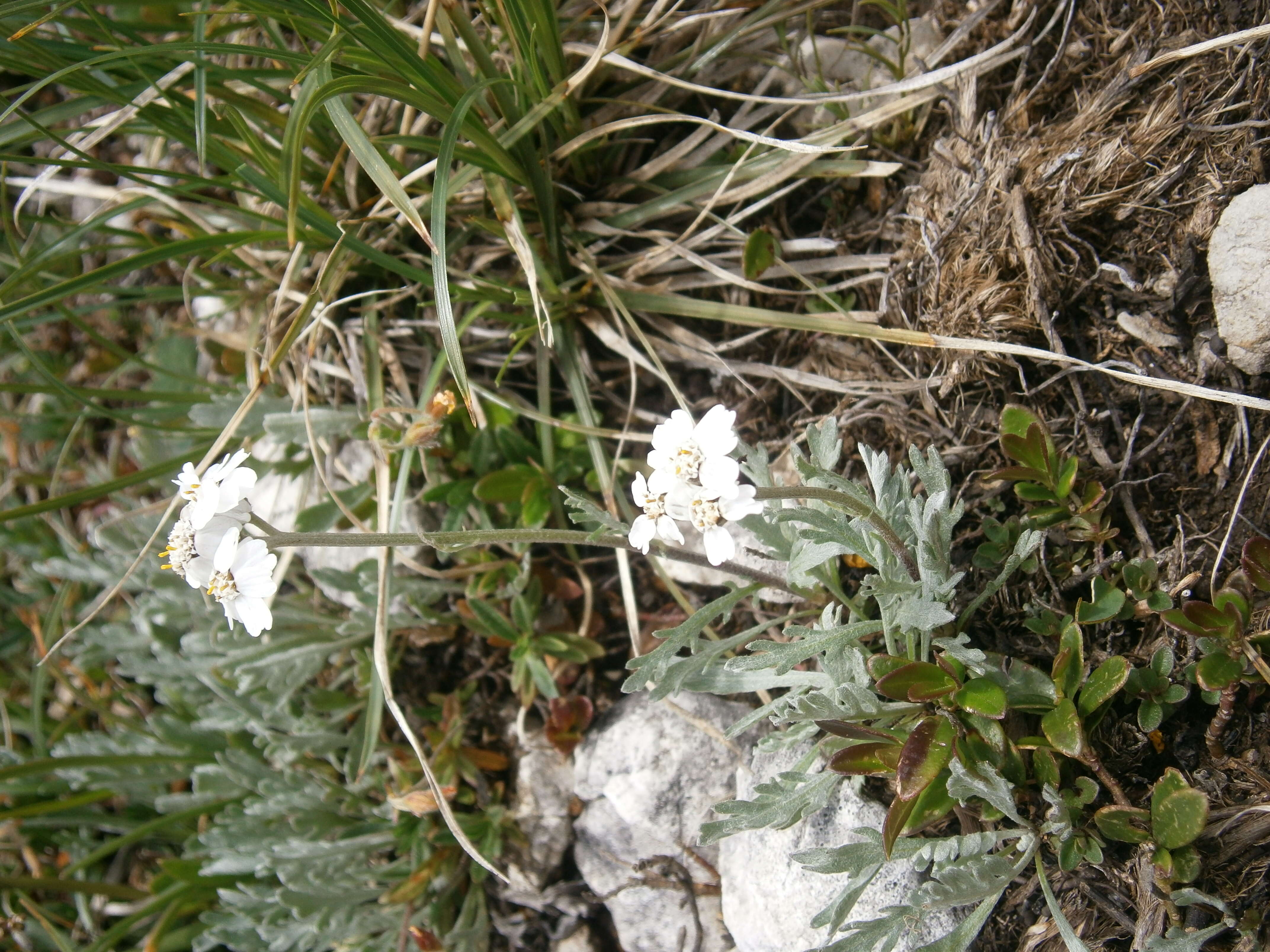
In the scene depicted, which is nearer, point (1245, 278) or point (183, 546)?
point (183, 546)

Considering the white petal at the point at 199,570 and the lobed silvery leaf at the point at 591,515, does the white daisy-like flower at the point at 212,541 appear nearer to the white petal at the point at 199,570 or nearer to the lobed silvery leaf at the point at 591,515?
the white petal at the point at 199,570

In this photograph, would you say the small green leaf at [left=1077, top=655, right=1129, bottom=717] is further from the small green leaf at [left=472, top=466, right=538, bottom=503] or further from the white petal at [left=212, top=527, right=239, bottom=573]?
the white petal at [left=212, top=527, right=239, bottom=573]

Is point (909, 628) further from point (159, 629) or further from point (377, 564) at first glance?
point (159, 629)

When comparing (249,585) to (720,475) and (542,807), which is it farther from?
(542,807)

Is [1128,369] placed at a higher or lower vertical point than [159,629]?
higher

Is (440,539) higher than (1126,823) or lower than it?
higher

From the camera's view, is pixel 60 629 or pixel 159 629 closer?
pixel 159 629

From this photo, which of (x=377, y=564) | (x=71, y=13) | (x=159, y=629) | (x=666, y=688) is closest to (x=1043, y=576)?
(x=666, y=688)

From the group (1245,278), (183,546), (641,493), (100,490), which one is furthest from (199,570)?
(1245,278)
